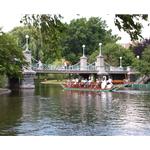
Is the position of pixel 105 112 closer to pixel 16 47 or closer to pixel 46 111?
pixel 46 111

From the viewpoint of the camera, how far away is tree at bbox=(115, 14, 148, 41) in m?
3.38

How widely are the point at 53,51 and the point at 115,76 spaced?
37.4 ft

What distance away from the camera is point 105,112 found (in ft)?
27.4

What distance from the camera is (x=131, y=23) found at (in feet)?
11.1

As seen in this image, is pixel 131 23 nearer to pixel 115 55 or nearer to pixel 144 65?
pixel 115 55

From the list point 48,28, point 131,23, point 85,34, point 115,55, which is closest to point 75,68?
point 115,55

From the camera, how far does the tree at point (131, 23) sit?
3.38 m

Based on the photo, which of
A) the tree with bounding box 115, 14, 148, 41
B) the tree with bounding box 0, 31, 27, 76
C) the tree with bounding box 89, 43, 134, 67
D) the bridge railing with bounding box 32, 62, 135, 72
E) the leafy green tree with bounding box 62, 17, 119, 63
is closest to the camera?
the tree with bounding box 115, 14, 148, 41

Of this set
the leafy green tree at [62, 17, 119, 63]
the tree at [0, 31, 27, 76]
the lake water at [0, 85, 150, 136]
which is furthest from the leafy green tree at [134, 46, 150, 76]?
the lake water at [0, 85, 150, 136]

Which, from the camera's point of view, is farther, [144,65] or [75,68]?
[144,65]

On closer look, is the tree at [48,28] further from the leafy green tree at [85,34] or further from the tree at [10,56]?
the tree at [10,56]

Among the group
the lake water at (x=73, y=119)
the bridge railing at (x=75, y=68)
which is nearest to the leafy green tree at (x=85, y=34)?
the lake water at (x=73, y=119)

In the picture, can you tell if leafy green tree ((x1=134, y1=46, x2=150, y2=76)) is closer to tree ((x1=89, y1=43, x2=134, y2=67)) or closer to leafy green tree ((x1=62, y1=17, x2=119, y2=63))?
tree ((x1=89, y1=43, x2=134, y2=67))
